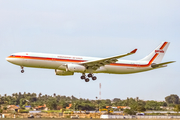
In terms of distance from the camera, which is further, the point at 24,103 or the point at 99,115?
the point at 24,103

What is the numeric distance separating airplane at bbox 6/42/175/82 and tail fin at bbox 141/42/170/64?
1.25m

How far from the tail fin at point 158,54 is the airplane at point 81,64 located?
1.25 metres

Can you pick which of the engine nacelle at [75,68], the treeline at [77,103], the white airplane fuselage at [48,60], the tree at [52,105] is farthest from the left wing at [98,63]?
the tree at [52,105]

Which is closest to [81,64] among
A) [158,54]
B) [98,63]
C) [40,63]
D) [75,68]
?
[75,68]

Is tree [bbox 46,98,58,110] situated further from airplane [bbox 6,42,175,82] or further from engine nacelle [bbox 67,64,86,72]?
engine nacelle [bbox 67,64,86,72]

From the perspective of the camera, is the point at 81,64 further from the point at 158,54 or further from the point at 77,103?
the point at 77,103

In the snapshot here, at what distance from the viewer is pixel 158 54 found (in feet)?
225

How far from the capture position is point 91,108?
7906cm

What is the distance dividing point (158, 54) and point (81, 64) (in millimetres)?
17235

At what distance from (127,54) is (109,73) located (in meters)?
9.68

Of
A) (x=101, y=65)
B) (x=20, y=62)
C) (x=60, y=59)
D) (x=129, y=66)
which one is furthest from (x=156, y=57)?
(x=20, y=62)

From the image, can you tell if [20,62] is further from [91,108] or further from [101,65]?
[91,108]

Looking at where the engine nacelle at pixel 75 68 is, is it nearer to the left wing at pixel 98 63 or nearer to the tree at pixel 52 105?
the left wing at pixel 98 63

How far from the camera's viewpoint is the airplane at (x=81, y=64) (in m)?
57.5
